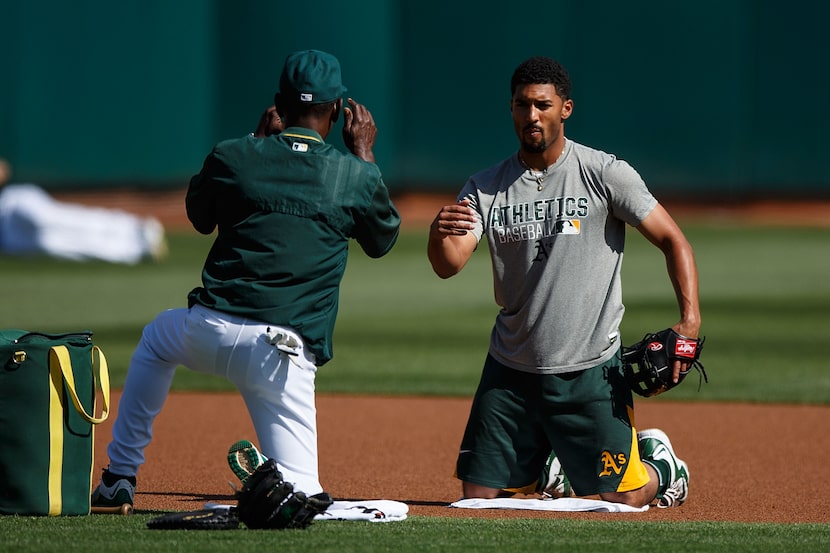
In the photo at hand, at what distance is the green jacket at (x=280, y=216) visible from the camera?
14.9 feet

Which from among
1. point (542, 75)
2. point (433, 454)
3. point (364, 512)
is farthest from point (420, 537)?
point (433, 454)

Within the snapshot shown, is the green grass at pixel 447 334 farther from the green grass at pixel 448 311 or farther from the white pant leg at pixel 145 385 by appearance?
the white pant leg at pixel 145 385

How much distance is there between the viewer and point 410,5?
24.5m

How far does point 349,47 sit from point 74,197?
583 centimetres

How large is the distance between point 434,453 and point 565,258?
7.36 feet

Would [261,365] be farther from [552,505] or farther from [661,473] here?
[661,473]

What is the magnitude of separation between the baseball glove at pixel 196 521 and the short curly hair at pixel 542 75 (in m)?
2.13

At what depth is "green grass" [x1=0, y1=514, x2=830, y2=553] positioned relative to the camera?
13.5 feet

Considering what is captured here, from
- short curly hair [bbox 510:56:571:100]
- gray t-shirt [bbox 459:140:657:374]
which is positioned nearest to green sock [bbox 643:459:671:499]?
gray t-shirt [bbox 459:140:657:374]

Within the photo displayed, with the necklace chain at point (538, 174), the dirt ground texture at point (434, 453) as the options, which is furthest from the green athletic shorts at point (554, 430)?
the necklace chain at point (538, 174)

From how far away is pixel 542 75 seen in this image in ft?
17.5

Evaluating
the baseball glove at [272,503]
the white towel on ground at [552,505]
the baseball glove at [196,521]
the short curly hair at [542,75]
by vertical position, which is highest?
the short curly hair at [542,75]

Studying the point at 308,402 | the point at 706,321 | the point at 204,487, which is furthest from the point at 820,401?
the point at 308,402

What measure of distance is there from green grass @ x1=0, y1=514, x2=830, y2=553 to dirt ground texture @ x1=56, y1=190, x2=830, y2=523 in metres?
0.49
